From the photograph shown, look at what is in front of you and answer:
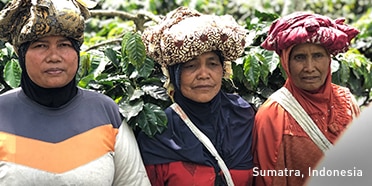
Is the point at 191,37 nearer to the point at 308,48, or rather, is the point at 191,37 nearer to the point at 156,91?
the point at 156,91

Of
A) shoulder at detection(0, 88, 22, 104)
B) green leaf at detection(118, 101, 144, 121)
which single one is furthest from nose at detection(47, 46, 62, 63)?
green leaf at detection(118, 101, 144, 121)

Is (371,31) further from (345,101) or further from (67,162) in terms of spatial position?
(67,162)

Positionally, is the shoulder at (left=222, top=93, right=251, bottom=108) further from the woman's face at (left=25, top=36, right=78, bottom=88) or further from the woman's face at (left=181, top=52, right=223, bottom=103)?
the woman's face at (left=25, top=36, right=78, bottom=88)

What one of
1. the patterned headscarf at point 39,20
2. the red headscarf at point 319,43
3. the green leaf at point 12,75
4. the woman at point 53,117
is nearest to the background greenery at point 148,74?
the green leaf at point 12,75

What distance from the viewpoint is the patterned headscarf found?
2707 millimetres

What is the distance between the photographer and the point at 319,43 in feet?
10.3

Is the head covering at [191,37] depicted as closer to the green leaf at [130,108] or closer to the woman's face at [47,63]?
the green leaf at [130,108]

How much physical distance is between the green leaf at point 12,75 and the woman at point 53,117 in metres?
0.43

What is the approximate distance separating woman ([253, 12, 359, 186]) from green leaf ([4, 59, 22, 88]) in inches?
44.1

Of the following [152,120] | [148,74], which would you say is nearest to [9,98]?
[152,120]

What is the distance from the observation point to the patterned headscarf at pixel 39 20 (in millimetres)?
2707

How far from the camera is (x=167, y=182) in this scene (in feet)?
9.94

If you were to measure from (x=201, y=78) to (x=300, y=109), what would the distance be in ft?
1.58

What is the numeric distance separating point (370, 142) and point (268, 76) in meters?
2.03
